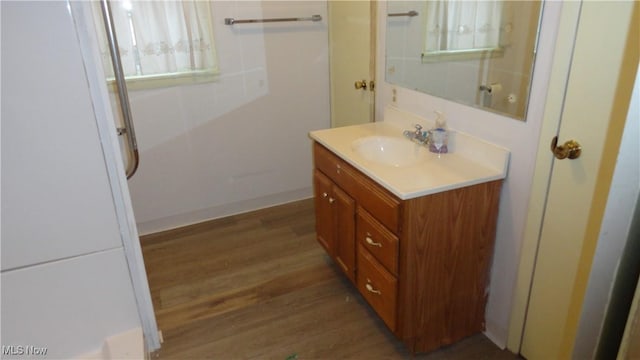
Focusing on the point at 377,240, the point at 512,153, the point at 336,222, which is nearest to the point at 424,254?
the point at 377,240

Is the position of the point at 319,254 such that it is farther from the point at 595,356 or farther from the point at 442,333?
the point at 595,356

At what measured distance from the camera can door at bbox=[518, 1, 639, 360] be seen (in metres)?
1.19

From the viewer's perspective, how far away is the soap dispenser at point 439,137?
73.4 inches

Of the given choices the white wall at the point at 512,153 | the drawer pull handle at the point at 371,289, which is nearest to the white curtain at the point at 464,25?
the white wall at the point at 512,153

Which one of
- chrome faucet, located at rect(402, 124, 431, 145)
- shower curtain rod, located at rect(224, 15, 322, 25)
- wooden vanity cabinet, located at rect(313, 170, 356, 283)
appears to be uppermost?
shower curtain rod, located at rect(224, 15, 322, 25)

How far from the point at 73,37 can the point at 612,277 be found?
185 centimetres

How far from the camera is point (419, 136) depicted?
1.96 metres

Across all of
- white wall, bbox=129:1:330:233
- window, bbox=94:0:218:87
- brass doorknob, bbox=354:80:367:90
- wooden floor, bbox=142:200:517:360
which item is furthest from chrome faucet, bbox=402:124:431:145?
window, bbox=94:0:218:87

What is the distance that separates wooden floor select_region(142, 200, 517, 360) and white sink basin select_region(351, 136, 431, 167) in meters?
0.72

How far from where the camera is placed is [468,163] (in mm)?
1749

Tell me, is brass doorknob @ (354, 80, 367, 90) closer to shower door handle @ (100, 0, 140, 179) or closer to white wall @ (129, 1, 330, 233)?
white wall @ (129, 1, 330, 233)

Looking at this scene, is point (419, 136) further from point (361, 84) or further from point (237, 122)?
point (237, 122)

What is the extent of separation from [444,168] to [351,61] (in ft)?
4.37

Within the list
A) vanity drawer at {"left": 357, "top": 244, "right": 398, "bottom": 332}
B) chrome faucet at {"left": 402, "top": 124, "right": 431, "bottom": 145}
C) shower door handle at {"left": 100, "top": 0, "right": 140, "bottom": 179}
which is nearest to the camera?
shower door handle at {"left": 100, "top": 0, "right": 140, "bottom": 179}
